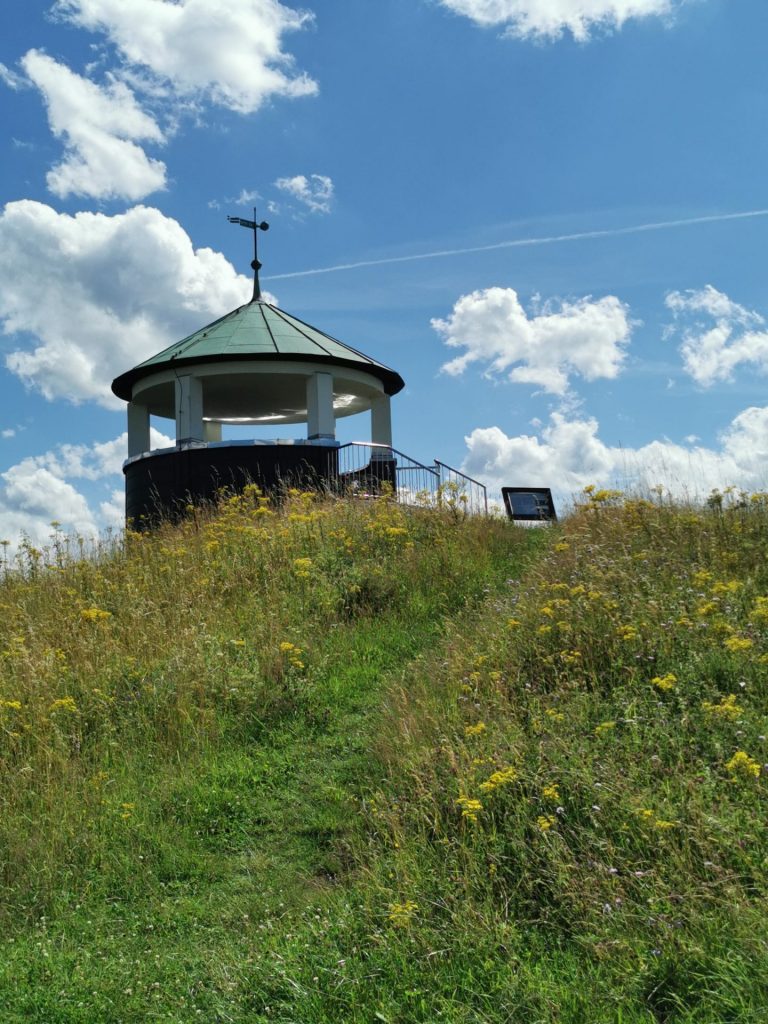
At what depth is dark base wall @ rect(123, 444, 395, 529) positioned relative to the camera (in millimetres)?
17734

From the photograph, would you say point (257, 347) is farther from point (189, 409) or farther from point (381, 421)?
point (381, 421)

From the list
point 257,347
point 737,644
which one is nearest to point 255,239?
point 257,347

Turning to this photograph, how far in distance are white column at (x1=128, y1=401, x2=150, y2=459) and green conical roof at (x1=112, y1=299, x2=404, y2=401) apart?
385 mm

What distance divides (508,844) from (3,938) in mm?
2934

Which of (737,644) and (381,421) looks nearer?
(737,644)

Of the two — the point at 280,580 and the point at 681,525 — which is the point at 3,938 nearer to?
the point at 280,580

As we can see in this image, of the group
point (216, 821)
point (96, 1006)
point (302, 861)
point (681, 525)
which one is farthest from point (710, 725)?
point (681, 525)

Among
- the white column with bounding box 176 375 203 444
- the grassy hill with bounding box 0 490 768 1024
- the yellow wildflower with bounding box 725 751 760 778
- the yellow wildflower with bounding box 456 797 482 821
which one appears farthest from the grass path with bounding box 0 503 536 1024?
the white column with bounding box 176 375 203 444

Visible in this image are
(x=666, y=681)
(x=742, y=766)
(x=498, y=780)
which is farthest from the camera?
(x=666, y=681)

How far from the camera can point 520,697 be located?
617cm

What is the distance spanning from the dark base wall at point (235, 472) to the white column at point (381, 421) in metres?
2.29

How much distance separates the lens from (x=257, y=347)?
18.7 metres

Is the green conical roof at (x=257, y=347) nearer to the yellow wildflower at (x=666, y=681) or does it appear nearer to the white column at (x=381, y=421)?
the white column at (x=381, y=421)

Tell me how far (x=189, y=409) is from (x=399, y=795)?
14.4 metres
